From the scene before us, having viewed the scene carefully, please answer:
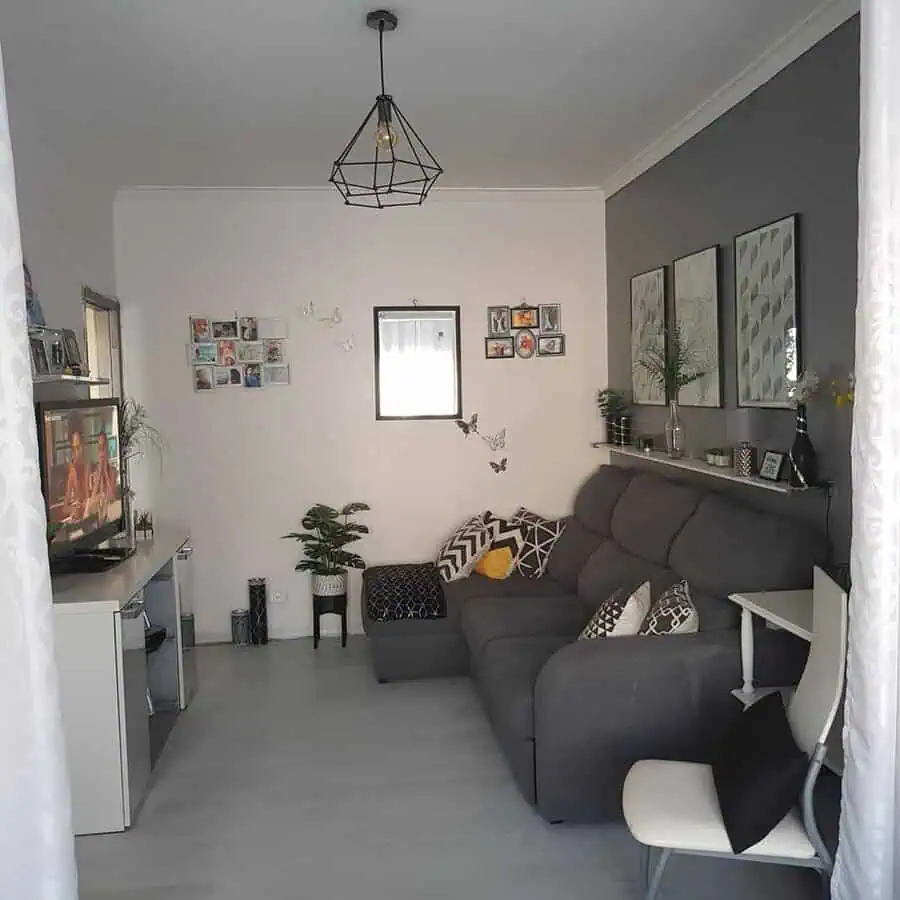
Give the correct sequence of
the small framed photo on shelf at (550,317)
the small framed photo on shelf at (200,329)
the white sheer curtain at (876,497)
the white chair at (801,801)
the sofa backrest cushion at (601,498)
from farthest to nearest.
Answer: the small framed photo on shelf at (550,317) < the small framed photo on shelf at (200,329) < the sofa backrest cushion at (601,498) < the white chair at (801,801) < the white sheer curtain at (876,497)

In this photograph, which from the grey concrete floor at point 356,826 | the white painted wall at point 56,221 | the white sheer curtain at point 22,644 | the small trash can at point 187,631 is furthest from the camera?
the small trash can at point 187,631

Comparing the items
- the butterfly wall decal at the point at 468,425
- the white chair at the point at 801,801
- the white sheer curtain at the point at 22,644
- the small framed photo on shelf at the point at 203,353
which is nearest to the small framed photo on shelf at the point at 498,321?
the butterfly wall decal at the point at 468,425

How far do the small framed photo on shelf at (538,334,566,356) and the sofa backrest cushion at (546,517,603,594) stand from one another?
1079mm

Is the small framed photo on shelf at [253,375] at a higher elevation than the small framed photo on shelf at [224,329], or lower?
lower

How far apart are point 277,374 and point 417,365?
2.71ft

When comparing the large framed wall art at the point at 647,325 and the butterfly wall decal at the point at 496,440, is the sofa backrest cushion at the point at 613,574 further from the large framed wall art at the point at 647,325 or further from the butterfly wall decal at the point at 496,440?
the butterfly wall decal at the point at 496,440

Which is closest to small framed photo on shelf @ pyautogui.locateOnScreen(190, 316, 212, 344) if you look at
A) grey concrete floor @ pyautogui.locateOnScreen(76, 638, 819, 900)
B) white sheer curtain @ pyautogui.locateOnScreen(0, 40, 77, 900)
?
grey concrete floor @ pyautogui.locateOnScreen(76, 638, 819, 900)

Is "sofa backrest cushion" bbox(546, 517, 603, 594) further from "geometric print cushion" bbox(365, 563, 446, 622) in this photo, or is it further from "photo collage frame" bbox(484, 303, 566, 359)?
"photo collage frame" bbox(484, 303, 566, 359)

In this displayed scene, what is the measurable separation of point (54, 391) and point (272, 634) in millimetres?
2080

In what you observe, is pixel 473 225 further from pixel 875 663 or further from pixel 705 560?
pixel 875 663

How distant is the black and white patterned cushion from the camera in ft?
16.1

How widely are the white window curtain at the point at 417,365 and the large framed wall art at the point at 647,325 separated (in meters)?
1.09

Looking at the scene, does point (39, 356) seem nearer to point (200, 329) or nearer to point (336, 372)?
point (200, 329)

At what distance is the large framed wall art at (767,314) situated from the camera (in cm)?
326
